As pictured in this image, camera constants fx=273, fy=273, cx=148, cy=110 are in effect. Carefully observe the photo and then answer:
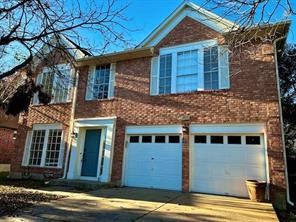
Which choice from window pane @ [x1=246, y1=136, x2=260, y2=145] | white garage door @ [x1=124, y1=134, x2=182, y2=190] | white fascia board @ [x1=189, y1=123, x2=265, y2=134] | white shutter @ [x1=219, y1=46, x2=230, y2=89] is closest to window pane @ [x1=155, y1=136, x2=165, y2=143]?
white garage door @ [x1=124, y1=134, x2=182, y2=190]

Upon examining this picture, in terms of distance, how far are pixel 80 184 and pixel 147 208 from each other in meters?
5.03

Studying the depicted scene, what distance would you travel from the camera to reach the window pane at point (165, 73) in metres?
11.9

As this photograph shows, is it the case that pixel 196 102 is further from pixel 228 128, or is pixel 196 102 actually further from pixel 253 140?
pixel 253 140

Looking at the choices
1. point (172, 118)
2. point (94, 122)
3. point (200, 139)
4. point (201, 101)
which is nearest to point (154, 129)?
point (172, 118)

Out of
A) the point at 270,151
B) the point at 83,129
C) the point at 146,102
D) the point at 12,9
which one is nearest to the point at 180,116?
the point at 146,102

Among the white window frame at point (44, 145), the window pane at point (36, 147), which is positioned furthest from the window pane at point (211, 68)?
the window pane at point (36, 147)

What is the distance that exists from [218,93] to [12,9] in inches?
293

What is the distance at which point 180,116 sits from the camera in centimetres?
1110

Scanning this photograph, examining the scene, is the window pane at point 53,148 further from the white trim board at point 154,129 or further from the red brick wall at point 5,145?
the red brick wall at point 5,145

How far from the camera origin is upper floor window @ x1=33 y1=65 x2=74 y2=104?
47.6ft

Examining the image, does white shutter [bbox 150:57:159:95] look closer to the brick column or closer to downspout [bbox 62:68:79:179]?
the brick column

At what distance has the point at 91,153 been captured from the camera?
1291cm

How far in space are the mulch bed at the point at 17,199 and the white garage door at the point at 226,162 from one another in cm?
518

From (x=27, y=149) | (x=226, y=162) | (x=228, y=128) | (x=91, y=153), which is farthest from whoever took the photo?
(x=27, y=149)
